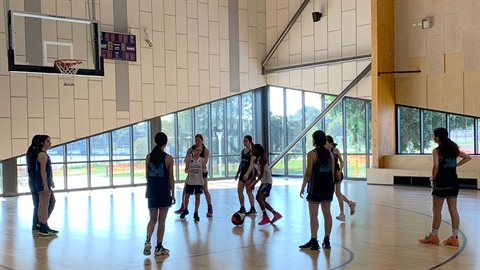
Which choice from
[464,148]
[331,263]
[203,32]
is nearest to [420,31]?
[464,148]

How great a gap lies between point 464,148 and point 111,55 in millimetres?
12398

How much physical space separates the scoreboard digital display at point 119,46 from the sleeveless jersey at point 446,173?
1379cm

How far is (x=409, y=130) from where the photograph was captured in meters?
20.2

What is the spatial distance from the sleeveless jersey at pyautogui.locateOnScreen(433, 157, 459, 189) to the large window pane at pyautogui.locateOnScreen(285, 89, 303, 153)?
616 inches

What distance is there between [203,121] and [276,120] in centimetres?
352

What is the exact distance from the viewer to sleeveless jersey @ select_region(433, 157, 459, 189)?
8508 mm

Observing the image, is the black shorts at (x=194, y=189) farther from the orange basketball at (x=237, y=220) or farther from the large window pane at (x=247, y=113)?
the large window pane at (x=247, y=113)

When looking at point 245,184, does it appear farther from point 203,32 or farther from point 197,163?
point 203,32

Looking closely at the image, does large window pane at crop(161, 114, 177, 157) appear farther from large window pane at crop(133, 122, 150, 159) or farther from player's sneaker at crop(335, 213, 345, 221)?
player's sneaker at crop(335, 213, 345, 221)

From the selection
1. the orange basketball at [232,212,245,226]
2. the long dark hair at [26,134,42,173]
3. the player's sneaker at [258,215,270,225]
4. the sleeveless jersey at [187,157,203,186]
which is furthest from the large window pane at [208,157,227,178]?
the long dark hair at [26,134,42,173]

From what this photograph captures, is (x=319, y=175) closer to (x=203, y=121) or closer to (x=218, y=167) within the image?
(x=203, y=121)

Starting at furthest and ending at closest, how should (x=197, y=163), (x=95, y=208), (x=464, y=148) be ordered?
(x=464, y=148) < (x=95, y=208) < (x=197, y=163)

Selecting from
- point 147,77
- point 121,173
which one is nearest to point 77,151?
point 121,173

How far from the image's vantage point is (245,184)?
1162cm
